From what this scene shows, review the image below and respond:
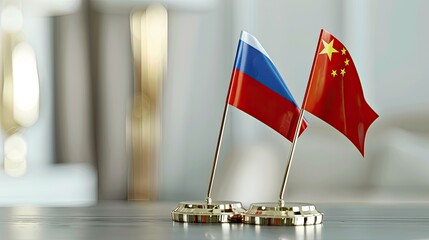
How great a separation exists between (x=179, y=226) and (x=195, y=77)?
93.1 inches

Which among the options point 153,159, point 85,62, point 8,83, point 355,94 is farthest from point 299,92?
point 355,94

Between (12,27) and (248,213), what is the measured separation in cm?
215

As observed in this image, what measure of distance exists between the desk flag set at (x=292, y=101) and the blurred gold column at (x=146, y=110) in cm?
Answer: 216

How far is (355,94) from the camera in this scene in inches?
37.0

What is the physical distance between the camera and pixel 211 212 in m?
0.93

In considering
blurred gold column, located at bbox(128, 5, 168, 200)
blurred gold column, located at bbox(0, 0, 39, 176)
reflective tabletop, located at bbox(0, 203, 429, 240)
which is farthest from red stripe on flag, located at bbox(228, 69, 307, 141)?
blurred gold column, located at bbox(128, 5, 168, 200)

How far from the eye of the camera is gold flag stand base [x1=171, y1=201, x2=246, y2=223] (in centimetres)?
92

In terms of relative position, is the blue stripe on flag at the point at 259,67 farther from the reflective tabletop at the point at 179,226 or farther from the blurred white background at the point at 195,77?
the blurred white background at the point at 195,77

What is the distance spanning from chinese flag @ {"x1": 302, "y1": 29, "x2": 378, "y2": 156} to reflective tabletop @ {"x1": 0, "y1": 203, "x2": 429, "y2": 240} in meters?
0.10

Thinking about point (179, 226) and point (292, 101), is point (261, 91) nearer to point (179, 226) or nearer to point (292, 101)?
point (292, 101)

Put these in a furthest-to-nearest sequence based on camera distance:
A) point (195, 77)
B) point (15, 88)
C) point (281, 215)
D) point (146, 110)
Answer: point (195, 77) → point (146, 110) → point (15, 88) → point (281, 215)

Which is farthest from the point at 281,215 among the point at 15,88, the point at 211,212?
the point at 15,88

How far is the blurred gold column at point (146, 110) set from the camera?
3119 millimetres

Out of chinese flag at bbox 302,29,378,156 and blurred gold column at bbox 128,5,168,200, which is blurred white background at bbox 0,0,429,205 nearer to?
blurred gold column at bbox 128,5,168,200
